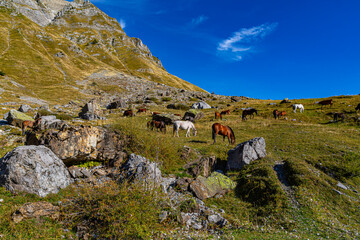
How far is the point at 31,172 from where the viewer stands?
9.68 m

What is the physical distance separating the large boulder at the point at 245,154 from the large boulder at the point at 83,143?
32.6ft

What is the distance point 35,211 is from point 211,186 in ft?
33.2

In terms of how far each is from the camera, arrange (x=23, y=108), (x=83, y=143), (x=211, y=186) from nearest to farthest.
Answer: (x=211, y=186) < (x=83, y=143) < (x=23, y=108)

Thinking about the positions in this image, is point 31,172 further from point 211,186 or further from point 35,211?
point 211,186

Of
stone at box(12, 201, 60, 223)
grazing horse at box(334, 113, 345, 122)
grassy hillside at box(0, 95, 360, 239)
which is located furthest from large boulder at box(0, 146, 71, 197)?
grazing horse at box(334, 113, 345, 122)

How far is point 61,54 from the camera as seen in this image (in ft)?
386

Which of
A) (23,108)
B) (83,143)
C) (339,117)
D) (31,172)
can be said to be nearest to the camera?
(31,172)

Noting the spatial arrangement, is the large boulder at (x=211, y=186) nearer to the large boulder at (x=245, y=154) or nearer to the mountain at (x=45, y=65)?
the large boulder at (x=245, y=154)

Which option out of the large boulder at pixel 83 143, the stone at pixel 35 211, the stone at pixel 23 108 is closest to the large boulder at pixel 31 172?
the large boulder at pixel 83 143

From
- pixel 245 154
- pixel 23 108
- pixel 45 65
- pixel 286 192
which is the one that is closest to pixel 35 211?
pixel 286 192

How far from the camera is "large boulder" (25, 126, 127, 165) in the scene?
12250 mm

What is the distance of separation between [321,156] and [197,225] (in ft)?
48.8

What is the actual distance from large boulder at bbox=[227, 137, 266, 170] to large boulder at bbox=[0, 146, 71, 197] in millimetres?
13197

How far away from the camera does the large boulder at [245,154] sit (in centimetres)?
1562
